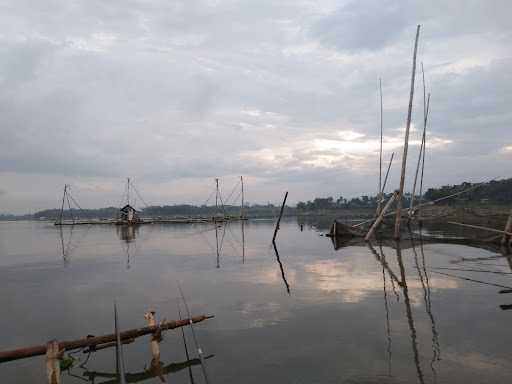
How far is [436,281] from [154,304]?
35.4 feet

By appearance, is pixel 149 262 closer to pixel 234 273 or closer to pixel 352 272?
pixel 234 273

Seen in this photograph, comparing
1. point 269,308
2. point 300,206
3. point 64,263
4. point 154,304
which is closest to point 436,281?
point 269,308

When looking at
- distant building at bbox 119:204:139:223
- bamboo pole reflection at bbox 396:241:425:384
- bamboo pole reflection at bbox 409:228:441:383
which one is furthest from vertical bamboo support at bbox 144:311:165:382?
distant building at bbox 119:204:139:223

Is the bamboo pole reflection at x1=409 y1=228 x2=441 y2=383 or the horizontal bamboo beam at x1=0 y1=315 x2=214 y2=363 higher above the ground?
the horizontal bamboo beam at x1=0 y1=315 x2=214 y2=363

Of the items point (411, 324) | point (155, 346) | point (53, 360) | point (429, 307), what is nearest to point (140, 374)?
point (155, 346)

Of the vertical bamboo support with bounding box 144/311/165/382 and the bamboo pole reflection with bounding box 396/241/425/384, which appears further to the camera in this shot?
the vertical bamboo support with bounding box 144/311/165/382

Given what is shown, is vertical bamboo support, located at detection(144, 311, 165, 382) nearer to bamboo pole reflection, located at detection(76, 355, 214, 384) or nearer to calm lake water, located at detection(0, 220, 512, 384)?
bamboo pole reflection, located at detection(76, 355, 214, 384)

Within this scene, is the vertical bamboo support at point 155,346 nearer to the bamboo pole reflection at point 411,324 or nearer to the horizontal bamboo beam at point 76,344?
the horizontal bamboo beam at point 76,344

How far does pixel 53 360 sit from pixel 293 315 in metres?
6.78

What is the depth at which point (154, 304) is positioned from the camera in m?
13.1

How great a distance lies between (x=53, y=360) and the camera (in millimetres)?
6242

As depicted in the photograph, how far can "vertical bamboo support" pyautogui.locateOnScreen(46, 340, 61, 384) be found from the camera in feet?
20.3

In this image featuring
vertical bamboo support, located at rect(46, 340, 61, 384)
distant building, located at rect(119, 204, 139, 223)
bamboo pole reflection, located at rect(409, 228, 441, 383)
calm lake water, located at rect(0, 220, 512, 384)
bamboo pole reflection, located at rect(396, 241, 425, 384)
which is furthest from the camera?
distant building, located at rect(119, 204, 139, 223)

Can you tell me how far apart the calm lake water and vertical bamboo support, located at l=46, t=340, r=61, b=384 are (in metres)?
1.40
